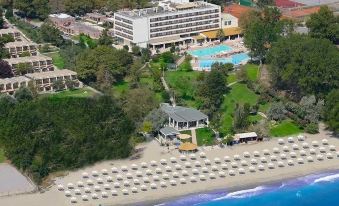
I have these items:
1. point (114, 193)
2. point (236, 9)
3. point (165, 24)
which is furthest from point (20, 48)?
point (114, 193)

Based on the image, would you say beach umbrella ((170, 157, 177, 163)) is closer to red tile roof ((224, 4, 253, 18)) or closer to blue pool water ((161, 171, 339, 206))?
blue pool water ((161, 171, 339, 206))

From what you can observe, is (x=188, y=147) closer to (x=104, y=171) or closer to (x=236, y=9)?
(x=104, y=171)

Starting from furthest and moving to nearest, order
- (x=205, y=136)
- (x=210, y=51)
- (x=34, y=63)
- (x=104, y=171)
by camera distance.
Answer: (x=210, y=51), (x=34, y=63), (x=205, y=136), (x=104, y=171)

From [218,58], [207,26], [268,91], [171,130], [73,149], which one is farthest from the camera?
[207,26]

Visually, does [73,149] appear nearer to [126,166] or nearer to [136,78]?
[126,166]

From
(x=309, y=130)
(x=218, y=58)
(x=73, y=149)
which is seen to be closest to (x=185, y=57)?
(x=218, y=58)

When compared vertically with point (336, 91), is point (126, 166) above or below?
below

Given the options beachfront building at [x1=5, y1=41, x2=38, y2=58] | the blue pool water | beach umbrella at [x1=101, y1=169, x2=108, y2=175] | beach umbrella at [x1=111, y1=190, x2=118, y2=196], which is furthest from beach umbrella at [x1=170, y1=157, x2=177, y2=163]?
beachfront building at [x1=5, y1=41, x2=38, y2=58]
